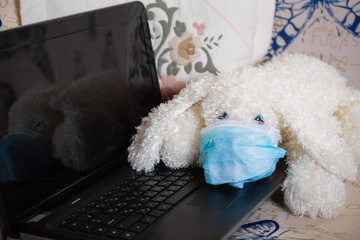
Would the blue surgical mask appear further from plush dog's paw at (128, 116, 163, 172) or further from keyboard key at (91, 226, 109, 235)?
keyboard key at (91, 226, 109, 235)

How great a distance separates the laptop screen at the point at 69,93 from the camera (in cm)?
67

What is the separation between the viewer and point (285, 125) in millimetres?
784

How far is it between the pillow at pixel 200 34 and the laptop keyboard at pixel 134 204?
1.08 feet

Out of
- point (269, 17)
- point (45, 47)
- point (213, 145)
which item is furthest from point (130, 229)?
point (269, 17)

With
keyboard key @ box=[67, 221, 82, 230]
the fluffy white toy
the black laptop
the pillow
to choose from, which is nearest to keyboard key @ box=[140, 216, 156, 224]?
the black laptop

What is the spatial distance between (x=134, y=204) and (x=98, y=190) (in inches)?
4.7

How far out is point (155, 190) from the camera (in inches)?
29.3

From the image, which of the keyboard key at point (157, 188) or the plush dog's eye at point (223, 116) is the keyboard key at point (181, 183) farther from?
the plush dog's eye at point (223, 116)

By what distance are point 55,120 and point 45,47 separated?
13cm

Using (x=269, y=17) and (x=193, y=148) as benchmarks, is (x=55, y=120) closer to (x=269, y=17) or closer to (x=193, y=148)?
(x=193, y=148)

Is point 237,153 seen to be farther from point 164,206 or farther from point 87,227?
point 87,227

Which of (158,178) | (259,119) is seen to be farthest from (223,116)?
(158,178)

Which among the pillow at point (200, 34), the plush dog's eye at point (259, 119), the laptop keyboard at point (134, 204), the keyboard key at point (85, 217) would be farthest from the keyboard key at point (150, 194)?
the pillow at point (200, 34)

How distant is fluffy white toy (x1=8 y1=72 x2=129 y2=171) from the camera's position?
711 millimetres
